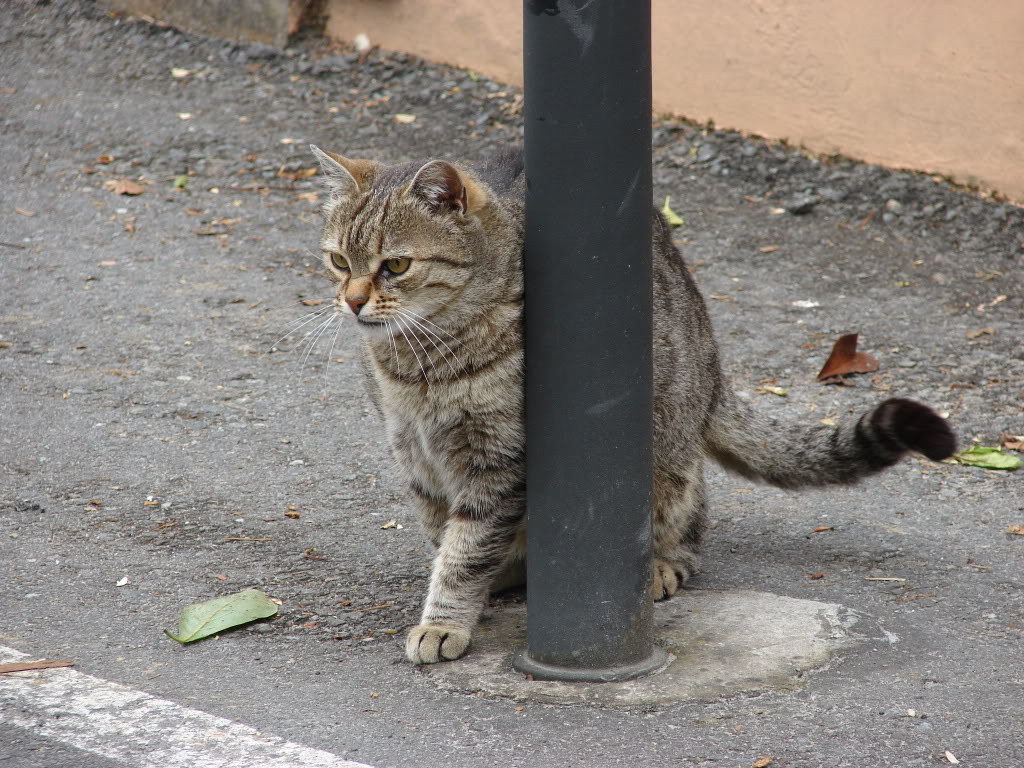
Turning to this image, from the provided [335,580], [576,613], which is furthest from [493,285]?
[335,580]

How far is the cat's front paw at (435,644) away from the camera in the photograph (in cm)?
310

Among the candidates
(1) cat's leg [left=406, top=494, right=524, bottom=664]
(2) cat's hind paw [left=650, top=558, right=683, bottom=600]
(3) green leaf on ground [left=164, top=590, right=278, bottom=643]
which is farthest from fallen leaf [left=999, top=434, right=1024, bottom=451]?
(3) green leaf on ground [left=164, top=590, right=278, bottom=643]

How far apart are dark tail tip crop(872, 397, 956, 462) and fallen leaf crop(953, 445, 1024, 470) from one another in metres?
1.08

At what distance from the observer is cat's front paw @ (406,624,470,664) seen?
10.2ft

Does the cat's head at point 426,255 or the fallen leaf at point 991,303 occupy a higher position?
the cat's head at point 426,255

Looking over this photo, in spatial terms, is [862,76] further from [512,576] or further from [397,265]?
[397,265]

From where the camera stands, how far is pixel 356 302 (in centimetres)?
312

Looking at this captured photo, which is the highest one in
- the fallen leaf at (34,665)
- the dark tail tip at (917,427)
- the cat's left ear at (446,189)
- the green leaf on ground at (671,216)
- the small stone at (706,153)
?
the cat's left ear at (446,189)

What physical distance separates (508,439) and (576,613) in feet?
1.54

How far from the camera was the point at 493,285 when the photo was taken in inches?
121

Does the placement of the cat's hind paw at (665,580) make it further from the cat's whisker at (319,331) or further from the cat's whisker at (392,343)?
the cat's whisker at (319,331)

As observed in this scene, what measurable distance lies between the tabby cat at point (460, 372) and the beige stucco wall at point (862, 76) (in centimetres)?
339

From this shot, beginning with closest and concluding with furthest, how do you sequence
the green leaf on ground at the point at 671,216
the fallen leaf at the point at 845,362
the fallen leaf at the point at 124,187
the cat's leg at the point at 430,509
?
1. the cat's leg at the point at 430,509
2. the fallen leaf at the point at 845,362
3. the green leaf on ground at the point at 671,216
4. the fallen leaf at the point at 124,187

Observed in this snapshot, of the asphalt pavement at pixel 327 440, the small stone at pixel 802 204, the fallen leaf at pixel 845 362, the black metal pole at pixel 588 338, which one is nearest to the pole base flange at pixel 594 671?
the black metal pole at pixel 588 338
